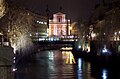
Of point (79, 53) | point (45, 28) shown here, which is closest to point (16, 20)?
point (79, 53)

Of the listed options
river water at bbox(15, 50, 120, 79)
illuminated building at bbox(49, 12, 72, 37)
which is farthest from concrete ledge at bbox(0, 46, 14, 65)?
illuminated building at bbox(49, 12, 72, 37)

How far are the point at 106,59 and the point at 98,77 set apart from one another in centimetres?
1369

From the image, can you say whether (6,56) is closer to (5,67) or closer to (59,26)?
(5,67)

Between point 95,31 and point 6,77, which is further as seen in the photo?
point 95,31

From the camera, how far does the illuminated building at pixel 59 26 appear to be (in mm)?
168512

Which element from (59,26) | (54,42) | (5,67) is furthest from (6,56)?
(59,26)

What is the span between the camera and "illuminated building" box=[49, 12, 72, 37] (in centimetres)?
16851

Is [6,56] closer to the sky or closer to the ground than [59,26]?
closer to the ground

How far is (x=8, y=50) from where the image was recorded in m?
3.91

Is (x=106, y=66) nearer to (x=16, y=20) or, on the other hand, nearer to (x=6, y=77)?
(x=16, y=20)

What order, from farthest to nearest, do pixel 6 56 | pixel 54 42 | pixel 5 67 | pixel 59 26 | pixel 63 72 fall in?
pixel 59 26 < pixel 54 42 < pixel 63 72 < pixel 6 56 < pixel 5 67

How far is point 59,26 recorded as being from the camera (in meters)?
172

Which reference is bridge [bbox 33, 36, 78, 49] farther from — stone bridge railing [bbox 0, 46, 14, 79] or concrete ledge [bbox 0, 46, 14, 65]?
stone bridge railing [bbox 0, 46, 14, 79]

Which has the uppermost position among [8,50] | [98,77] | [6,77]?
[8,50]
